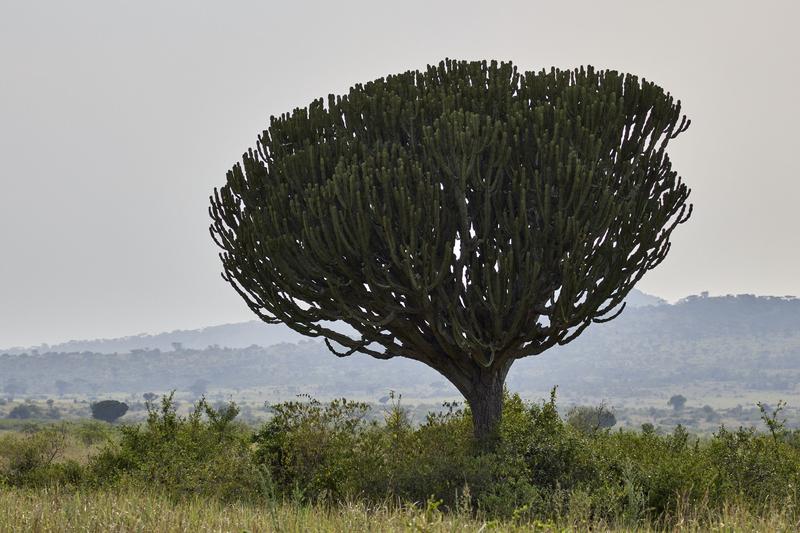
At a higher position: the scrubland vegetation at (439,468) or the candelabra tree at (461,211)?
the candelabra tree at (461,211)

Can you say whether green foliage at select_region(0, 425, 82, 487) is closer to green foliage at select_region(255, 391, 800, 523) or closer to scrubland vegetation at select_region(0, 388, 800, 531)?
scrubland vegetation at select_region(0, 388, 800, 531)

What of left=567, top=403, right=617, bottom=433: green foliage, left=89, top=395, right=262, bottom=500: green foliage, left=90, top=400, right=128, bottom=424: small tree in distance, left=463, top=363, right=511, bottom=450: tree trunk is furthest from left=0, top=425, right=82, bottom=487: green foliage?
left=90, top=400, right=128, bottom=424: small tree in distance

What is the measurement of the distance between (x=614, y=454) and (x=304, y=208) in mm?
6196

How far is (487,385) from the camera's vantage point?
13227 mm

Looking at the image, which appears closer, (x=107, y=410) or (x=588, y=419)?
(x=588, y=419)

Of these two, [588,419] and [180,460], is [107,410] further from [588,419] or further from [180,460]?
[180,460]

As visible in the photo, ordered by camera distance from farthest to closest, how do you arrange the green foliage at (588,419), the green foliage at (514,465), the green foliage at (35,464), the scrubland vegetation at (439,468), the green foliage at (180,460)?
the green foliage at (588,419)
the green foliage at (35,464)
the green foliage at (180,460)
the green foliage at (514,465)
the scrubland vegetation at (439,468)

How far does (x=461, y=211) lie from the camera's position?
1153 cm

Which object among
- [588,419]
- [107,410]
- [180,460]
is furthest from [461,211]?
[107,410]

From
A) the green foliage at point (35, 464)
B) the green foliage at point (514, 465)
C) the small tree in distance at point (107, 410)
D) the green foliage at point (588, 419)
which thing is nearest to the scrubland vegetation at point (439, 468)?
the green foliage at point (514, 465)

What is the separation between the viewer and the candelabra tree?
11.1 m

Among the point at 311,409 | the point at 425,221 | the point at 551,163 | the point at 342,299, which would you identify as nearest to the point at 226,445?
the point at 311,409

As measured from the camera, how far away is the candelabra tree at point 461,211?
11141mm

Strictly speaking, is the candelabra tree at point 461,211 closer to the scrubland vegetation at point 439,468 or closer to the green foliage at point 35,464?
the scrubland vegetation at point 439,468
